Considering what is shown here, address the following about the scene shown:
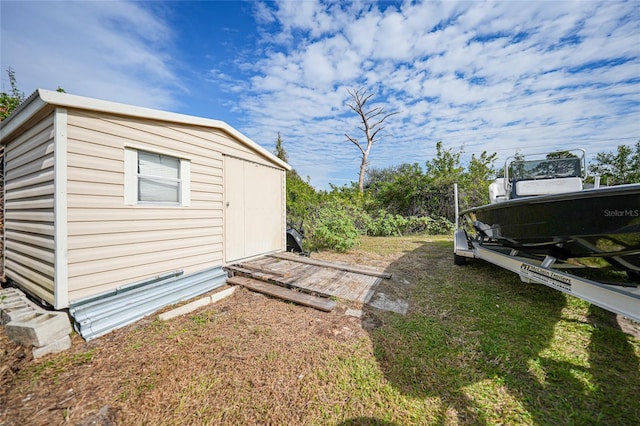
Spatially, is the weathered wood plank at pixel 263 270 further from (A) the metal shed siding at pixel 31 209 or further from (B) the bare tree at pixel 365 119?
(B) the bare tree at pixel 365 119

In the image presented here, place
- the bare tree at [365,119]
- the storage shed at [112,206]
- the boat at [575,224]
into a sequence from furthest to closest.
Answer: the bare tree at [365,119] → the storage shed at [112,206] → the boat at [575,224]

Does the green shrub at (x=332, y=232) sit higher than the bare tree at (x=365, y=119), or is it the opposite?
the bare tree at (x=365, y=119)

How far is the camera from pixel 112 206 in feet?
9.77

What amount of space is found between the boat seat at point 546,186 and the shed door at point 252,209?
5237mm

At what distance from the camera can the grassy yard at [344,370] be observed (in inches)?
62.7

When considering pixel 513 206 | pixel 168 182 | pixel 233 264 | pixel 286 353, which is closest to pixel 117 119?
pixel 168 182

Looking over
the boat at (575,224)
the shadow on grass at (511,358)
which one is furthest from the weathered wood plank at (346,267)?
the boat at (575,224)

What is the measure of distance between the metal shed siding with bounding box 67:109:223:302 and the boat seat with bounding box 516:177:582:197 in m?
6.17

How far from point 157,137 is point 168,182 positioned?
27.0 inches

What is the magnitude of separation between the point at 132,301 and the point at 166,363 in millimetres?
1376

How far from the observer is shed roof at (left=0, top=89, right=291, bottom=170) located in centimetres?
254

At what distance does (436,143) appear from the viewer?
1226cm

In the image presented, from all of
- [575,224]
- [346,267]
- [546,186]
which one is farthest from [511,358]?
[546,186]

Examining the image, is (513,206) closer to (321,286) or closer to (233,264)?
(321,286)
